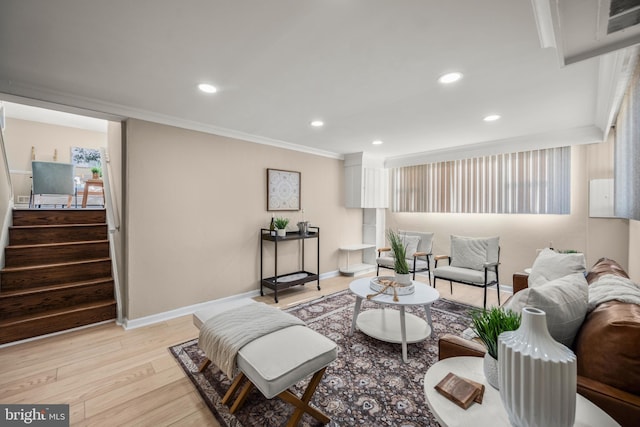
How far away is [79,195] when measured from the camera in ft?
17.6

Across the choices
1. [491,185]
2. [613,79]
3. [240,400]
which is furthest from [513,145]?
[240,400]

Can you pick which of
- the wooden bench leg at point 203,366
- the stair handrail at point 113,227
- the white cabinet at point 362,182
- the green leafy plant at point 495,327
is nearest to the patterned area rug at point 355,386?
the wooden bench leg at point 203,366

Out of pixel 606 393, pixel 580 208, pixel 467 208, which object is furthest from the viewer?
pixel 467 208

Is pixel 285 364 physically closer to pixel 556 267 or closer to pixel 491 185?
pixel 556 267

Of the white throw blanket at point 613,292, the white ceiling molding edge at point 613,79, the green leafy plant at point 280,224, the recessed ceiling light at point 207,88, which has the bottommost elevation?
the white throw blanket at point 613,292

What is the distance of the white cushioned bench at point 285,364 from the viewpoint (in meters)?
1.44

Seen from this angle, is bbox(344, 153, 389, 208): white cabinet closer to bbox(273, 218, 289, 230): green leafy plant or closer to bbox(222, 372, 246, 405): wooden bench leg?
bbox(273, 218, 289, 230): green leafy plant

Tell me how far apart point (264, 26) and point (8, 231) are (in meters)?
3.99

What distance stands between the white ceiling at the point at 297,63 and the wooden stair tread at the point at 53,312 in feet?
6.94

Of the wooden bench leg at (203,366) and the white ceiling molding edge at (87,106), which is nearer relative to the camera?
the wooden bench leg at (203,366)

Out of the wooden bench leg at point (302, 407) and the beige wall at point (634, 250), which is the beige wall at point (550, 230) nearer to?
the beige wall at point (634, 250)

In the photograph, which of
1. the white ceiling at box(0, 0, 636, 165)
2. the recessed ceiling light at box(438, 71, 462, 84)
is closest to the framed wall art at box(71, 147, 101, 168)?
the white ceiling at box(0, 0, 636, 165)

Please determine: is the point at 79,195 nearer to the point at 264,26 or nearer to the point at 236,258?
the point at 236,258

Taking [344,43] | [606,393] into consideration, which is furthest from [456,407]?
[344,43]
